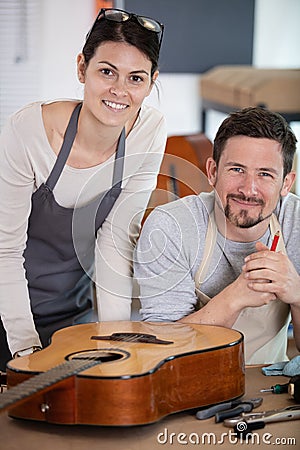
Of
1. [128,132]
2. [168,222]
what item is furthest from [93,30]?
[168,222]

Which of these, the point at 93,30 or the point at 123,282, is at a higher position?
the point at 93,30

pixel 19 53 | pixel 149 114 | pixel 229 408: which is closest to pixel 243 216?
pixel 149 114

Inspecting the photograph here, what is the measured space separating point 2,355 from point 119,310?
284 millimetres

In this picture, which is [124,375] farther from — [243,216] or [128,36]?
[128,36]

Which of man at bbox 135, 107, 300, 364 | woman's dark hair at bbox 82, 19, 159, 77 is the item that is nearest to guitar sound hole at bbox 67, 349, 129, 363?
man at bbox 135, 107, 300, 364

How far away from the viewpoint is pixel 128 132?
1476 millimetres

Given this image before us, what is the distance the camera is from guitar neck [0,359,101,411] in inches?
36.6

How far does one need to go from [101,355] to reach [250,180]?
0.44 m

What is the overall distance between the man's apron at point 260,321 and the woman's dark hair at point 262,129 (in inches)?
5.2

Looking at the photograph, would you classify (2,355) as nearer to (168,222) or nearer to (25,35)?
(168,222)

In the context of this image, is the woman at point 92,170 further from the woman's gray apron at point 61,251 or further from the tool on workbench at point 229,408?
the tool on workbench at point 229,408

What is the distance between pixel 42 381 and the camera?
38.8 inches

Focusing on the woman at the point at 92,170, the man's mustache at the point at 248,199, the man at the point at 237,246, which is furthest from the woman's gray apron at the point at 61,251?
the man's mustache at the point at 248,199
